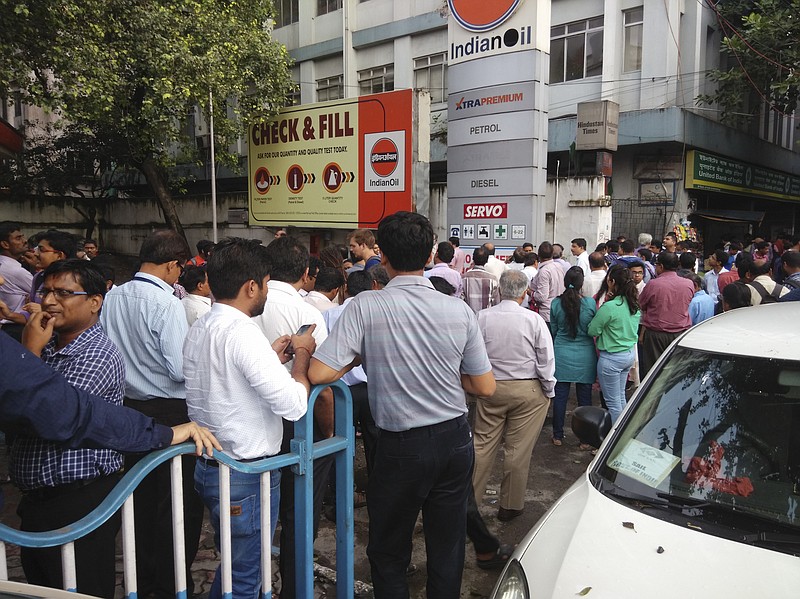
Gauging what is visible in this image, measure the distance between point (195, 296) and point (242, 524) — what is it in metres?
2.22

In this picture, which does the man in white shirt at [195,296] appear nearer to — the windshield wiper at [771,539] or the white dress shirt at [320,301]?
the white dress shirt at [320,301]

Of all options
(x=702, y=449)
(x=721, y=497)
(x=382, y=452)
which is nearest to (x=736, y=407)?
(x=702, y=449)

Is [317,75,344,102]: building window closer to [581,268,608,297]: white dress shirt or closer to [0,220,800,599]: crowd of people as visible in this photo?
[581,268,608,297]: white dress shirt

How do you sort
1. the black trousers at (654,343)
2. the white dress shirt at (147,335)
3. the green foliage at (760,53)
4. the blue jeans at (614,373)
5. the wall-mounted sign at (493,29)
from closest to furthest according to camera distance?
the white dress shirt at (147,335) < the blue jeans at (614,373) < the black trousers at (654,343) < the wall-mounted sign at (493,29) < the green foliage at (760,53)

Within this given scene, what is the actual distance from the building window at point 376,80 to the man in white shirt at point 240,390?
19.2 meters

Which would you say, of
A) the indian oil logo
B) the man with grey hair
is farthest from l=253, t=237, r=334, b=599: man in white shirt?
the indian oil logo

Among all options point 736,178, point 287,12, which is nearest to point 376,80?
point 287,12

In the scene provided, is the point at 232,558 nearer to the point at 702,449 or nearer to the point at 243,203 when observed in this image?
the point at 702,449

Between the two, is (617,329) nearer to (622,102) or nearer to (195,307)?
(195,307)

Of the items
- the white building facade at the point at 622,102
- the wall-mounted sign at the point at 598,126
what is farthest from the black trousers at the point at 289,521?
the wall-mounted sign at the point at 598,126

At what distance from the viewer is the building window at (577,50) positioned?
16797mm

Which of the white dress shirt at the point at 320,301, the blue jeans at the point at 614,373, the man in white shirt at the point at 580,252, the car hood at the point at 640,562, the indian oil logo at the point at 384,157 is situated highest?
the indian oil logo at the point at 384,157

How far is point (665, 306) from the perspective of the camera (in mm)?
6289

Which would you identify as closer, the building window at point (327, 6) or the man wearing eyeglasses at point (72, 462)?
the man wearing eyeglasses at point (72, 462)
